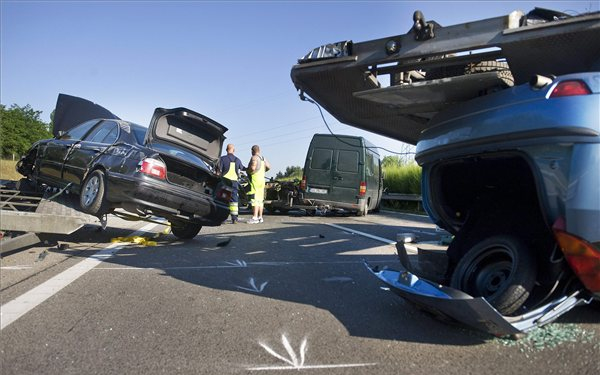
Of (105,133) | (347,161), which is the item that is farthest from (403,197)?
(105,133)

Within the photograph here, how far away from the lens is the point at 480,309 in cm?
243

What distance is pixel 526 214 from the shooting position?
10.6ft

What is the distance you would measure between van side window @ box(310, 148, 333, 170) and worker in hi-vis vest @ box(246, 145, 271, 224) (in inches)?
92.4

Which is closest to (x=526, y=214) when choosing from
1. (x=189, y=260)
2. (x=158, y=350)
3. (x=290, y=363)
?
(x=290, y=363)

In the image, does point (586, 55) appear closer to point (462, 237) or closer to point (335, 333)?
point (462, 237)

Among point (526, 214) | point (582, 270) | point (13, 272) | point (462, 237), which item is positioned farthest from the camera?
point (13, 272)

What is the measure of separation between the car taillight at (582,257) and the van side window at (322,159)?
11.2 meters

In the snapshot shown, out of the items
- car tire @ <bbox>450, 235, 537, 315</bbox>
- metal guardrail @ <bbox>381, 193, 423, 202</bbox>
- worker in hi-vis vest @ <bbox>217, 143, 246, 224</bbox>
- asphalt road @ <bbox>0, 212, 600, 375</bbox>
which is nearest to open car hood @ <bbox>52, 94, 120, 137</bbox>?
worker in hi-vis vest @ <bbox>217, 143, 246, 224</bbox>

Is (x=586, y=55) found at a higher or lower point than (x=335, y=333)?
higher

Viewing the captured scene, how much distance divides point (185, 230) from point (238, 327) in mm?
4751

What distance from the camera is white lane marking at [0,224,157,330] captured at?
3350 millimetres

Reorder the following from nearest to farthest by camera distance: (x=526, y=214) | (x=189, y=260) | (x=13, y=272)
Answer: (x=526, y=214) → (x=13, y=272) → (x=189, y=260)

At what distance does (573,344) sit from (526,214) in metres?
0.91

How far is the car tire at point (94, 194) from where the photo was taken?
625 centimetres
